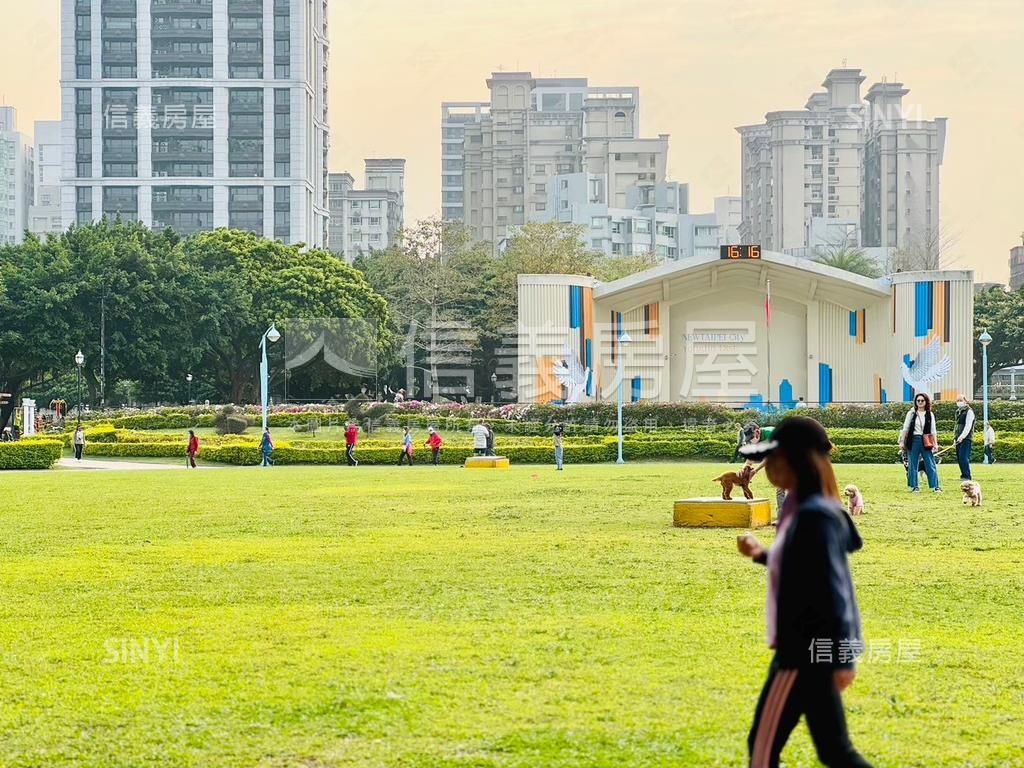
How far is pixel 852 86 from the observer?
151000 millimetres

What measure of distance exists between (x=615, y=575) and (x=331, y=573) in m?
2.31

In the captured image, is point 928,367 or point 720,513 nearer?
point 720,513

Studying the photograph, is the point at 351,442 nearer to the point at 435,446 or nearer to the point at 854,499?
the point at 435,446

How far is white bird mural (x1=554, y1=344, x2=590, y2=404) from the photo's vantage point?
4741 centimetres

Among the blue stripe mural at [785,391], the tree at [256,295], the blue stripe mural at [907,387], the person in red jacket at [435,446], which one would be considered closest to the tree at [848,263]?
the blue stripe mural at [785,391]

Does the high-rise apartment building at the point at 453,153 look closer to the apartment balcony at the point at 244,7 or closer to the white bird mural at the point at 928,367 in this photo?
the apartment balcony at the point at 244,7

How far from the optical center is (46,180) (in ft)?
571

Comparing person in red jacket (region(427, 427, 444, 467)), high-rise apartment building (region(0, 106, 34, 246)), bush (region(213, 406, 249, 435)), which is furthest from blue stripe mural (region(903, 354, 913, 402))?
high-rise apartment building (region(0, 106, 34, 246))

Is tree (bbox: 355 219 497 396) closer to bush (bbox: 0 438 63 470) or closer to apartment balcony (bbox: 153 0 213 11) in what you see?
bush (bbox: 0 438 63 470)

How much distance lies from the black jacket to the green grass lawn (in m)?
1.21

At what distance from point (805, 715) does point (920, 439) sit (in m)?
15.3

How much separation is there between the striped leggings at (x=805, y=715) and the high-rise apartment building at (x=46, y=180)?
16111 cm

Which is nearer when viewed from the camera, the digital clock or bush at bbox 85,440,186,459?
bush at bbox 85,440,186,459

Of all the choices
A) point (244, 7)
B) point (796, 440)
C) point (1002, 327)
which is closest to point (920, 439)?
point (796, 440)
